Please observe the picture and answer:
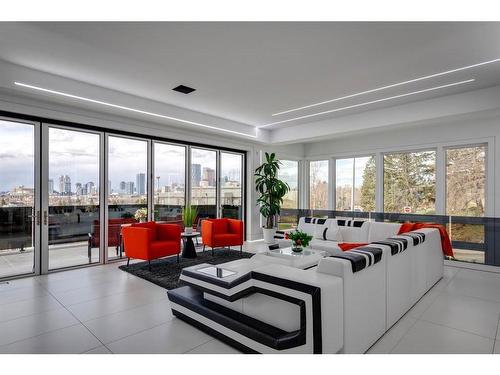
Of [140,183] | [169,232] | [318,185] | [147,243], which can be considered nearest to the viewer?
[147,243]

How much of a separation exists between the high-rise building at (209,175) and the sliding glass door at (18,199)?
133 inches

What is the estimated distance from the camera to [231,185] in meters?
7.79

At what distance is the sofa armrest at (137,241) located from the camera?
4719 millimetres

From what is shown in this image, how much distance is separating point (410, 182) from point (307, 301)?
5.88m

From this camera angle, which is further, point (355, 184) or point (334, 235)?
point (355, 184)

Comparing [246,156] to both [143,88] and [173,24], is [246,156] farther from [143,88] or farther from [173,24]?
[173,24]

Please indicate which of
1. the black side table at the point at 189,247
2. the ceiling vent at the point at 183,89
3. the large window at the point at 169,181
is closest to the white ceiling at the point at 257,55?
the ceiling vent at the point at 183,89

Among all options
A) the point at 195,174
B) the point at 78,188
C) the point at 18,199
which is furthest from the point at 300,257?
the point at 18,199

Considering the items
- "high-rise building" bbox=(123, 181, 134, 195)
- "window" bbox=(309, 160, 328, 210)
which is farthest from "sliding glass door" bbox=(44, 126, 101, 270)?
"window" bbox=(309, 160, 328, 210)

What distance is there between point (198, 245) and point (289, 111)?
144 inches

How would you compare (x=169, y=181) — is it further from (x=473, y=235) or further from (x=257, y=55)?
(x=473, y=235)

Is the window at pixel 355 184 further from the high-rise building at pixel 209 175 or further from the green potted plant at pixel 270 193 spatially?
the high-rise building at pixel 209 175

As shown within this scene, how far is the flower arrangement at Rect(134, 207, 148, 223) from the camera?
5871 millimetres
